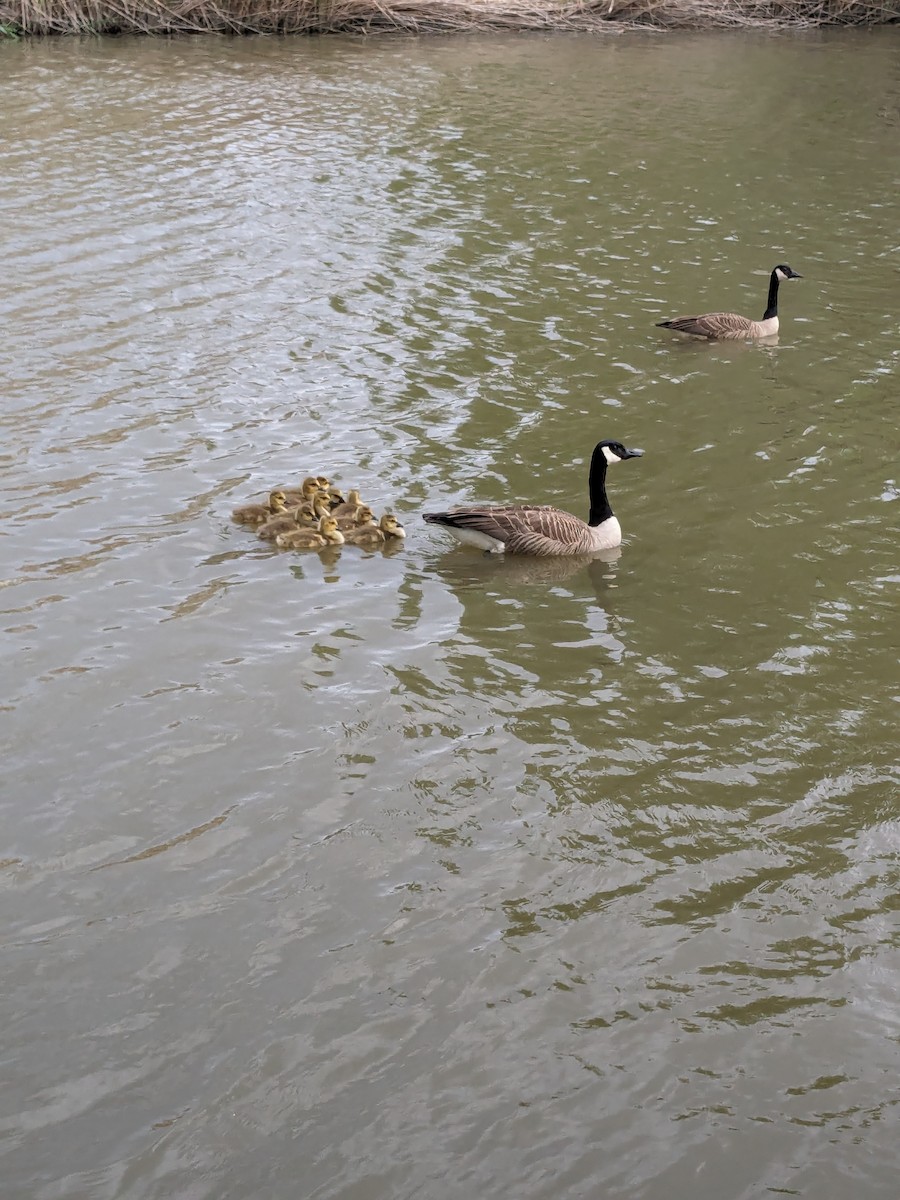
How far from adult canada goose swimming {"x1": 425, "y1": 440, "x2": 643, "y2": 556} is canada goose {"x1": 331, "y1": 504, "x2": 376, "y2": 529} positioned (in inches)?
16.9

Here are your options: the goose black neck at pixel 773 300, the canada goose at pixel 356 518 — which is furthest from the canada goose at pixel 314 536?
the goose black neck at pixel 773 300

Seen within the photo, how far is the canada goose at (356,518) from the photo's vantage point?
974 cm

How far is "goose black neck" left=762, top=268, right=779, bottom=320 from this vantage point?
47.9 ft

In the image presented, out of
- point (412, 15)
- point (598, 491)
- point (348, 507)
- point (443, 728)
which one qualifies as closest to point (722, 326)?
point (598, 491)

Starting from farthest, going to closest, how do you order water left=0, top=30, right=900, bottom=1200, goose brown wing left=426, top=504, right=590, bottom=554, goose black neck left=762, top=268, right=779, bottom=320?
goose black neck left=762, top=268, right=779, bottom=320, goose brown wing left=426, top=504, right=590, bottom=554, water left=0, top=30, right=900, bottom=1200

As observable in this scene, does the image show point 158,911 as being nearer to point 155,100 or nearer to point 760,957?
point 760,957

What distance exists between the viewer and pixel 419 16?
32.9m

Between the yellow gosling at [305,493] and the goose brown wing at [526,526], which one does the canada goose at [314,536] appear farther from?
the goose brown wing at [526,526]

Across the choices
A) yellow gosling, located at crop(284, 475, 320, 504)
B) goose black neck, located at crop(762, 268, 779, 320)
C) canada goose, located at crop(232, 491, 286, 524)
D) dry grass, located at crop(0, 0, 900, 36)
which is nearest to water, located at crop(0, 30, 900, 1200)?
canada goose, located at crop(232, 491, 286, 524)

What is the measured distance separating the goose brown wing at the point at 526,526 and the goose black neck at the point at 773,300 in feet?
19.6

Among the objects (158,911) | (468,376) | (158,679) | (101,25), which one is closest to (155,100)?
(101,25)

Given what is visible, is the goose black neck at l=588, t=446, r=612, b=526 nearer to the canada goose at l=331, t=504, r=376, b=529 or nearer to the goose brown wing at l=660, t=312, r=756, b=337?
the canada goose at l=331, t=504, r=376, b=529

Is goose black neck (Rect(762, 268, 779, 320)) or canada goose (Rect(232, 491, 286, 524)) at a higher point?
goose black neck (Rect(762, 268, 779, 320))

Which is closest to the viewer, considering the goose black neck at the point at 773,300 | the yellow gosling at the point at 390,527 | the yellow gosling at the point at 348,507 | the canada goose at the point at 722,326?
the yellow gosling at the point at 390,527
